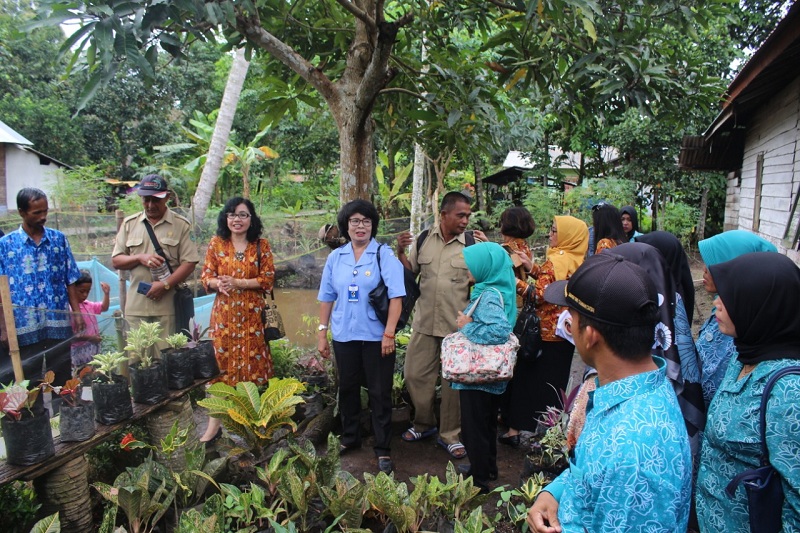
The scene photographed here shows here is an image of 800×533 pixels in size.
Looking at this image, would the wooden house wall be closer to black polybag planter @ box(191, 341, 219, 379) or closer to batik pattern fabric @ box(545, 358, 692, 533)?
batik pattern fabric @ box(545, 358, 692, 533)

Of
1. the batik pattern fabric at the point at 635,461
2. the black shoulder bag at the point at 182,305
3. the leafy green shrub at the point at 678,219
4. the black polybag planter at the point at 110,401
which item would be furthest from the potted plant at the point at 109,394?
the leafy green shrub at the point at 678,219

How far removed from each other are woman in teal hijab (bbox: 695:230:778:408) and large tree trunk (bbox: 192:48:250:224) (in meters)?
8.20

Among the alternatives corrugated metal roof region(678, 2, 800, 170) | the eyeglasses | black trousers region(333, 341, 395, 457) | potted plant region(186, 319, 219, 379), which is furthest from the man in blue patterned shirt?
corrugated metal roof region(678, 2, 800, 170)

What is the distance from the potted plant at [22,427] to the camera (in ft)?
7.21

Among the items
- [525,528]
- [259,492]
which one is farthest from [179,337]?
[525,528]

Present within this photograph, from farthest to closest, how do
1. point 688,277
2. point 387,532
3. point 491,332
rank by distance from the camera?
point 688,277
point 491,332
point 387,532

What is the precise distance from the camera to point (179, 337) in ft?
10.3

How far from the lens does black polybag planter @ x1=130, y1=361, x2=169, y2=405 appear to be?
283 centimetres

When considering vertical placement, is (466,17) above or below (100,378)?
above

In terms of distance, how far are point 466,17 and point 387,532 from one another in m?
3.43

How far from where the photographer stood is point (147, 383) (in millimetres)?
2848

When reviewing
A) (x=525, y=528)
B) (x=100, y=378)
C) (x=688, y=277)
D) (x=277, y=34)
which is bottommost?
(x=525, y=528)

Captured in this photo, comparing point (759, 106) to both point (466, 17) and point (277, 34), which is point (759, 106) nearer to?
point (466, 17)

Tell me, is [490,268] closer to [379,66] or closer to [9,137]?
[379,66]
